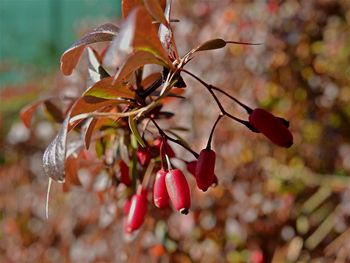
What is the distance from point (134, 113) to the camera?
34.3 inches

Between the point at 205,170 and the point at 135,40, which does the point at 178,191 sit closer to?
the point at 205,170

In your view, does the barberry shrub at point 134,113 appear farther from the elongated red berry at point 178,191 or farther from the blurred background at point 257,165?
the blurred background at point 257,165

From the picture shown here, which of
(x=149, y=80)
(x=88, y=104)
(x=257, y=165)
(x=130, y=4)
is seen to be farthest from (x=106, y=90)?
(x=257, y=165)

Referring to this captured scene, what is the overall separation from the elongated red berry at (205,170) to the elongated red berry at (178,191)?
0.08 ft

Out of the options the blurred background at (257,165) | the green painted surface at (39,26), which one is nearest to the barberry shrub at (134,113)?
the blurred background at (257,165)

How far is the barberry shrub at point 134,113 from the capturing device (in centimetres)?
74

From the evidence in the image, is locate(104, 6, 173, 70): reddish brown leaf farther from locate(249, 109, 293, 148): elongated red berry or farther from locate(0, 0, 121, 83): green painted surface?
locate(0, 0, 121, 83): green painted surface

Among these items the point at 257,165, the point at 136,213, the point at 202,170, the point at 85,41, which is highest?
the point at 85,41

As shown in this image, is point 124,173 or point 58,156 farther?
point 124,173

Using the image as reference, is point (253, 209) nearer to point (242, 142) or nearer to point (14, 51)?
point (242, 142)

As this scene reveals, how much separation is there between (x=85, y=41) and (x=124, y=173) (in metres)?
0.32

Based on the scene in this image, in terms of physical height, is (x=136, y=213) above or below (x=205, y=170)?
below

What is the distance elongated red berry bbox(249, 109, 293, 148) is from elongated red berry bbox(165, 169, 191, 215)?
0.13 metres

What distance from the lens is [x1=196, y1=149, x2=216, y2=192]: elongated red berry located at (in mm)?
839
